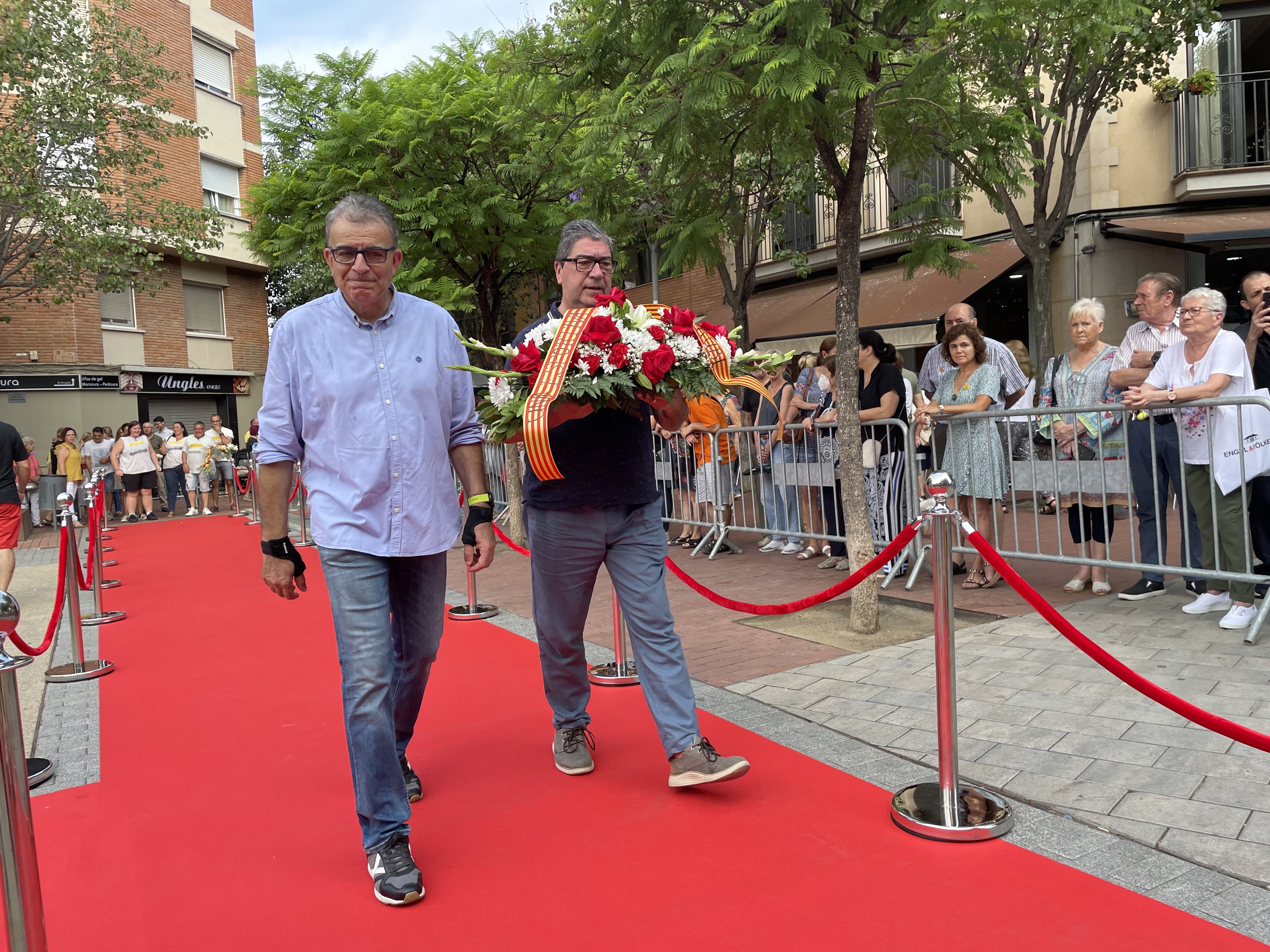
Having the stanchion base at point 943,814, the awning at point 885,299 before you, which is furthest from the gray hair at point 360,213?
the awning at point 885,299

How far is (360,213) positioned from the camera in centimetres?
327

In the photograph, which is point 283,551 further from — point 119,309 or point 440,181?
point 119,309

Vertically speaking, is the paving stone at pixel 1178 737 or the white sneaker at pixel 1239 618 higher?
the white sneaker at pixel 1239 618

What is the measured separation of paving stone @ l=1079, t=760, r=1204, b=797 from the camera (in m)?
3.55

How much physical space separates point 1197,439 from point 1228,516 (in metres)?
0.49

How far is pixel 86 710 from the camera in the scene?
5473 millimetres

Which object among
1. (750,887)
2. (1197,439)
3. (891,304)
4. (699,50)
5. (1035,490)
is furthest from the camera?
(891,304)

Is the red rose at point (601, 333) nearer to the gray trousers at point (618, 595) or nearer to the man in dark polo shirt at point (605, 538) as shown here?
the man in dark polo shirt at point (605, 538)

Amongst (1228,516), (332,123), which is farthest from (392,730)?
(332,123)

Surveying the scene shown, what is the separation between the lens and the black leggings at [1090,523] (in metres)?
6.52

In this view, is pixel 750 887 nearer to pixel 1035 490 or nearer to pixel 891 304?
pixel 1035 490

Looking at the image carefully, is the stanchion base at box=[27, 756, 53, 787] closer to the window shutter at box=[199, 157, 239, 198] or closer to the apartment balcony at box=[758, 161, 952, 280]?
the apartment balcony at box=[758, 161, 952, 280]

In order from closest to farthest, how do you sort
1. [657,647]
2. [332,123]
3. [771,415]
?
[657,647] → [771,415] → [332,123]

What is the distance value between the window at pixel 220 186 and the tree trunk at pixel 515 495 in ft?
69.2
